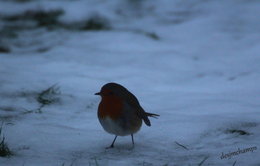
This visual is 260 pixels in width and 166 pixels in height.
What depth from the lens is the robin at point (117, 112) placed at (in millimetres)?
3670

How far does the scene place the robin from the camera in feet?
12.0

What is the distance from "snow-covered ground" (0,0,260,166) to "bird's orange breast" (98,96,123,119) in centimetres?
27

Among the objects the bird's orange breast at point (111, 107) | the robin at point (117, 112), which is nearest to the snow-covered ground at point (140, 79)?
the robin at point (117, 112)

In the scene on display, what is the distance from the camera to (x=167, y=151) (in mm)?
3600

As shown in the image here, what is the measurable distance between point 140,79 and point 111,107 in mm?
2601

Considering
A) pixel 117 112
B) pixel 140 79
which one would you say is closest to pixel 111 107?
pixel 117 112

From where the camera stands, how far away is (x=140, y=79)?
20.5ft

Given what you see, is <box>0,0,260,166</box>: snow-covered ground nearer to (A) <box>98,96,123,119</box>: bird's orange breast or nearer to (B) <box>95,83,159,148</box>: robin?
(B) <box>95,83,159,148</box>: robin

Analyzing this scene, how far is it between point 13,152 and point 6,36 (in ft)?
17.1

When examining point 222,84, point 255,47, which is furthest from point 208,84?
point 255,47

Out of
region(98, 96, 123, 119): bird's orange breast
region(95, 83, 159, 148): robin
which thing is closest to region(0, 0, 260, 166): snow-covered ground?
region(95, 83, 159, 148): robin

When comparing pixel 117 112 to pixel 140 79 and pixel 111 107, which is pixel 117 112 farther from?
pixel 140 79

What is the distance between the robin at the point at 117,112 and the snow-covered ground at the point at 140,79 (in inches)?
6.4

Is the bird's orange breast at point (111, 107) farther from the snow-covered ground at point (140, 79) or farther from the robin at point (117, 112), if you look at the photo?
the snow-covered ground at point (140, 79)
